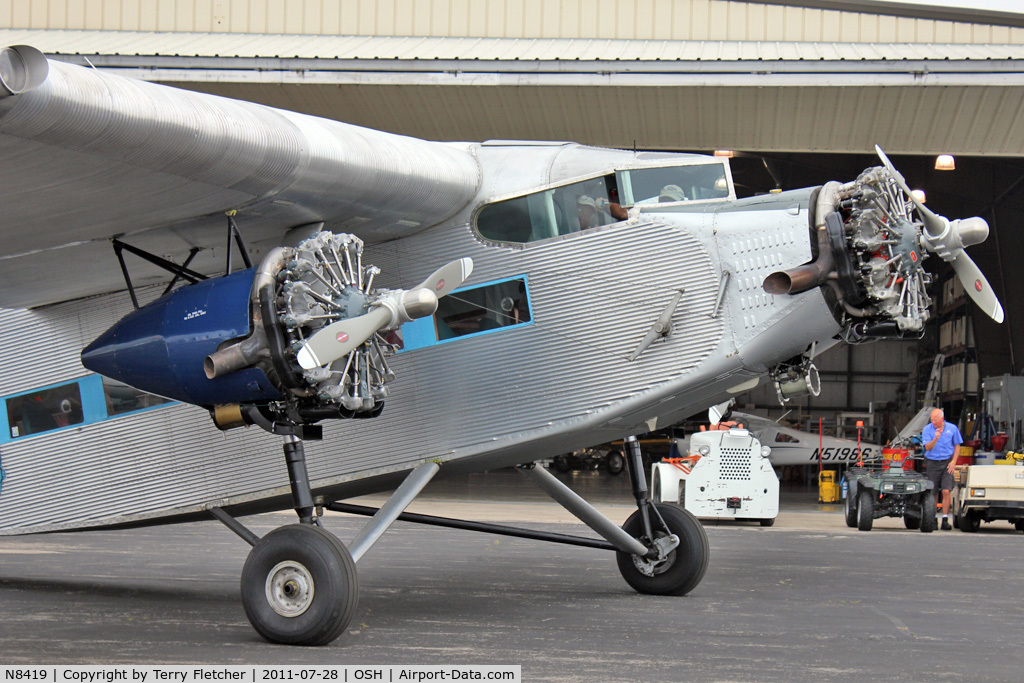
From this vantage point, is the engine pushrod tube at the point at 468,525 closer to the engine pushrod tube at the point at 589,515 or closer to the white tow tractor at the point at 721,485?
the engine pushrod tube at the point at 589,515

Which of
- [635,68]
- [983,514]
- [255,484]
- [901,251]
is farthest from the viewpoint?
[635,68]

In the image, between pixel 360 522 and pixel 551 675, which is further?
pixel 360 522

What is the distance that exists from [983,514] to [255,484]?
49.4ft

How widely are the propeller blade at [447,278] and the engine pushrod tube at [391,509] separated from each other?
1726mm

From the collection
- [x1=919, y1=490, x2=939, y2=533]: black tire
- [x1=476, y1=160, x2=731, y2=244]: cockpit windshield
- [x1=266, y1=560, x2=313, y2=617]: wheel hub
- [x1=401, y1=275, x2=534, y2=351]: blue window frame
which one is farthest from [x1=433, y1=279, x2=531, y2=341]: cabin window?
[x1=919, y1=490, x2=939, y2=533]: black tire

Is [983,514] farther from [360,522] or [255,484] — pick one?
[255,484]

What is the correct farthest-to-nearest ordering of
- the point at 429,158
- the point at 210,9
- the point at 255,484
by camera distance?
the point at 210,9 → the point at 255,484 → the point at 429,158

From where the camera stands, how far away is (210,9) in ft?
80.7

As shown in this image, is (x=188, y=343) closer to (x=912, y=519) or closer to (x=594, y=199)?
(x=594, y=199)

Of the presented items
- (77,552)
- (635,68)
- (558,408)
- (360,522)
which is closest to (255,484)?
(558,408)

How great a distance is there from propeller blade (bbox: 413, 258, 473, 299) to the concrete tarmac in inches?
107

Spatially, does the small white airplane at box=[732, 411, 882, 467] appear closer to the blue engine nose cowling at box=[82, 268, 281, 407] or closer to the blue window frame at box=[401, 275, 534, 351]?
the blue window frame at box=[401, 275, 534, 351]

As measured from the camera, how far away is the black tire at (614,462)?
41.6 metres

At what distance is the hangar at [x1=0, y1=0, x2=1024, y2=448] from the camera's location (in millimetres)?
21172
